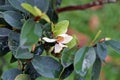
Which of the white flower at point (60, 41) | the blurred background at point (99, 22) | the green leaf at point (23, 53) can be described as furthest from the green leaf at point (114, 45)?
the blurred background at point (99, 22)

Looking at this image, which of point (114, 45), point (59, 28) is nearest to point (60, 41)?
point (59, 28)

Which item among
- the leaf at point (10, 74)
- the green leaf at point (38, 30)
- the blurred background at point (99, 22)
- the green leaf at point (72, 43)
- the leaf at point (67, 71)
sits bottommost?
the blurred background at point (99, 22)

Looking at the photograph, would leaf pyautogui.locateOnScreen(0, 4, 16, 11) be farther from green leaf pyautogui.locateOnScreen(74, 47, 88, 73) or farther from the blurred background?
the blurred background

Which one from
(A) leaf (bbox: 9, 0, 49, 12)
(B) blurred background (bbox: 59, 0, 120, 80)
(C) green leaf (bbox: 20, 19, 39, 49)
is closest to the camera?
(C) green leaf (bbox: 20, 19, 39, 49)

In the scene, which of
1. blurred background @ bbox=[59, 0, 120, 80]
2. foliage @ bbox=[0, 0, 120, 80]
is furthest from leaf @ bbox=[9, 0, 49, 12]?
blurred background @ bbox=[59, 0, 120, 80]

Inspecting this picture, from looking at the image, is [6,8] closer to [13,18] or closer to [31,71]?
Result: [13,18]

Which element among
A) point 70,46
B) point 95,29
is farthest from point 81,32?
point 70,46

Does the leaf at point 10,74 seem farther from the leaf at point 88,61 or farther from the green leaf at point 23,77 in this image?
the leaf at point 88,61
